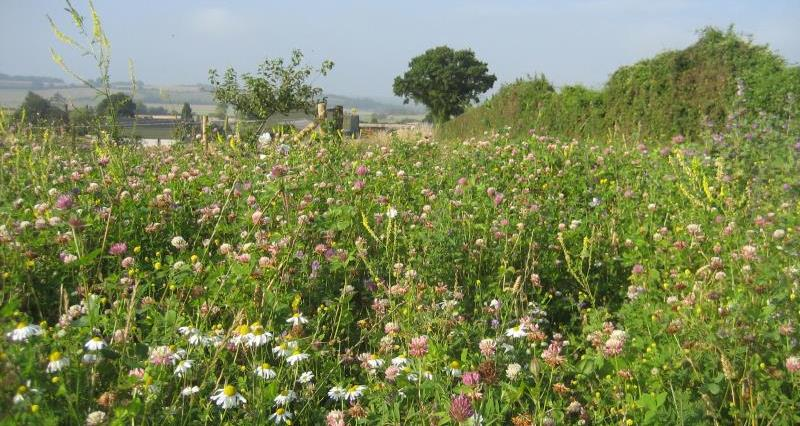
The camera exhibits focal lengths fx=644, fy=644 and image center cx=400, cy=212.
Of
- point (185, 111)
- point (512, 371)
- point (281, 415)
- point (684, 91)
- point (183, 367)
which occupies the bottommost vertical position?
point (281, 415)

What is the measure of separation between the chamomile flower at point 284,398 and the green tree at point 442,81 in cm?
6759

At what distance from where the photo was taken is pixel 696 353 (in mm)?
2092

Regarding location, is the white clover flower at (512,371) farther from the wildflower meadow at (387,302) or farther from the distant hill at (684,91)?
the distant hill at (684,91)

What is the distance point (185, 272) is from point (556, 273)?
1.95 meters

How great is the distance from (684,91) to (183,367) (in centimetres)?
1311

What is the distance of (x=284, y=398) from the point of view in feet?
6.34

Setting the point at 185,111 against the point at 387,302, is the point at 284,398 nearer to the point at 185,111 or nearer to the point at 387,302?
the point at 387,302

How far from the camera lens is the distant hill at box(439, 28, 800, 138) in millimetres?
11133

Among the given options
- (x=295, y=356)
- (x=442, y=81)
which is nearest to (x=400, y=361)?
(x=295, y=356)

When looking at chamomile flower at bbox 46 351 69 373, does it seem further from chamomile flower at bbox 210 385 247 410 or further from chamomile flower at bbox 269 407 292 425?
chamomile flower at bbox 269 407 292 425

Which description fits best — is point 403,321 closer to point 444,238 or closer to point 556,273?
point 444,238

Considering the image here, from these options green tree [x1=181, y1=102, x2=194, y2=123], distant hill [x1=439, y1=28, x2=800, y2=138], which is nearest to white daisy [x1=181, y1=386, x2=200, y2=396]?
green tree [x1=181, y1=102, x2=194, y2=123]

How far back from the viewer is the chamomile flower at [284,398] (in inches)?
76.1

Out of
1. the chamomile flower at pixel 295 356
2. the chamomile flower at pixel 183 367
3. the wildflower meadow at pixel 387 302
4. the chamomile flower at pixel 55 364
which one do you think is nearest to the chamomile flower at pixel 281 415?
the wildflower meadow at pixel 387 302
